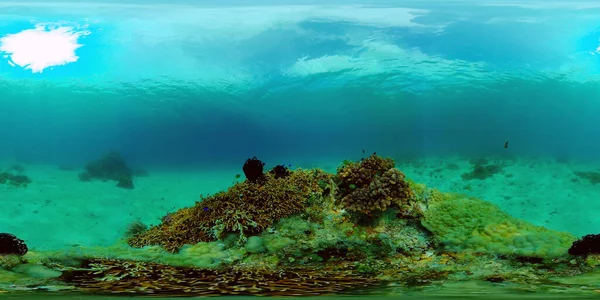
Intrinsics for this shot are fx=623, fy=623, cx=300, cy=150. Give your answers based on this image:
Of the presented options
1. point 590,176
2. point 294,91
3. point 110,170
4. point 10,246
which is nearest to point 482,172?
point 590,176

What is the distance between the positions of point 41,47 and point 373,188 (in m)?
11.1

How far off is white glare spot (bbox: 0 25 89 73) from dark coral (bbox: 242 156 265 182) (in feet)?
28.6

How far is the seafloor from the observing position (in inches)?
319

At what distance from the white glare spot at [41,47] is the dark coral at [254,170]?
8.72 metres

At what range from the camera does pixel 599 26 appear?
1772cm

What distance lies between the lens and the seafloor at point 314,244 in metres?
8.11

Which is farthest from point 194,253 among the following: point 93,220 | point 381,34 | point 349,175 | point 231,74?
point 381,34

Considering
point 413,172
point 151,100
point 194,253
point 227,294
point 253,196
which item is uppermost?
point 151,100

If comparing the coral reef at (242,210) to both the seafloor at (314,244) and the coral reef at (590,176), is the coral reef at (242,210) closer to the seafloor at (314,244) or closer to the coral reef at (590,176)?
the seafloor at (314,244)

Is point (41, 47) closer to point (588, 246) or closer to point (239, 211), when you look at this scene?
point (239, 211)

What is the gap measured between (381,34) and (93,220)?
9214mm

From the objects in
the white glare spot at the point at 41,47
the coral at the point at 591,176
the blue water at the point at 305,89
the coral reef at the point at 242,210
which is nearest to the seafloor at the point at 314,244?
the coral reef at the point at 242,210

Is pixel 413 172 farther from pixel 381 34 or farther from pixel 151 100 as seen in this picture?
pixel 151 100

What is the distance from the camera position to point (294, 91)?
55.4 ft
